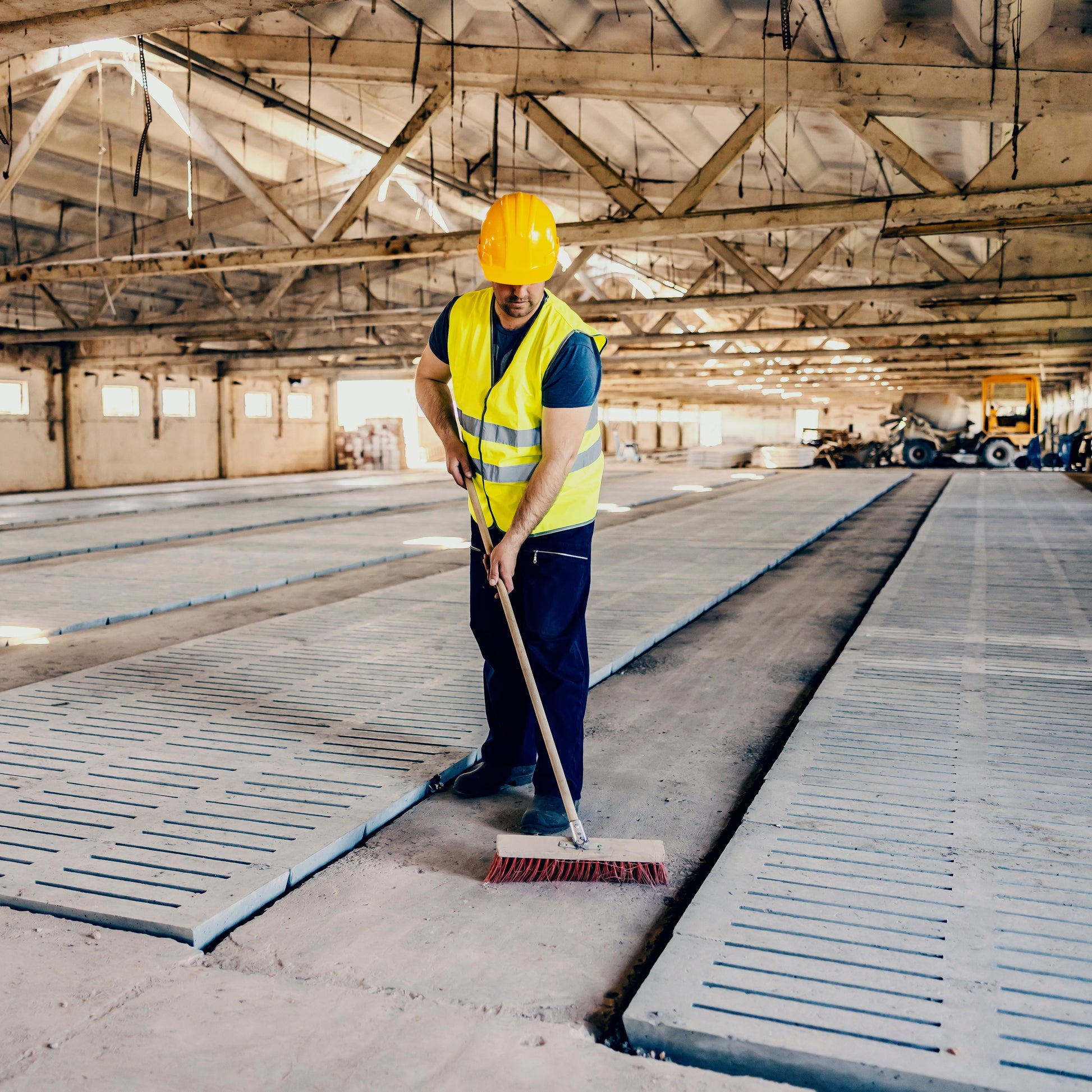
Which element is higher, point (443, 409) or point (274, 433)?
point (274, 433)

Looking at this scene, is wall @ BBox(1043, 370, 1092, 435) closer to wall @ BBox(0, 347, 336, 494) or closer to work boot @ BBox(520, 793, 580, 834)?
wall @ BBox(0, 347, 336, 494)

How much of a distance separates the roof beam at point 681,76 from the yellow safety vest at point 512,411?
504cm

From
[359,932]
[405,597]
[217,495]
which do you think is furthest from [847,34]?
[217,495]

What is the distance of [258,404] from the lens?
26.6 m

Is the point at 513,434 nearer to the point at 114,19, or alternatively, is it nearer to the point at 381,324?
the point at 114,19

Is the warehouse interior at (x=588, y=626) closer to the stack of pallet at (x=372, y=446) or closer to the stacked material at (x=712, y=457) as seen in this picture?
the stack of pallet at (x=372, y=446)

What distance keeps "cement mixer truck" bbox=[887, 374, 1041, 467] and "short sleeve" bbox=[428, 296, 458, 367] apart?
1160 inches

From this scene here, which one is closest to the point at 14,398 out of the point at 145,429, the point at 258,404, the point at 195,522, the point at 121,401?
the point at 121,401

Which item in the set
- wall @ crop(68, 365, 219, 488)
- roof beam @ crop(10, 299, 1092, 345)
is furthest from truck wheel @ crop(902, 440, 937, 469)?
wall @ crop(68, 365, 219, 488)

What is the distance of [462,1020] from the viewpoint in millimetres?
2229

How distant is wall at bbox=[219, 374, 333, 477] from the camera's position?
83.7 feet

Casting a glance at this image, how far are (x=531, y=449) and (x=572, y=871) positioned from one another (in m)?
1.30

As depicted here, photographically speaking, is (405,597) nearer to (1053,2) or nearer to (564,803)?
(564,803)

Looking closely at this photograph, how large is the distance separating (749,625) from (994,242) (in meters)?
9.55
